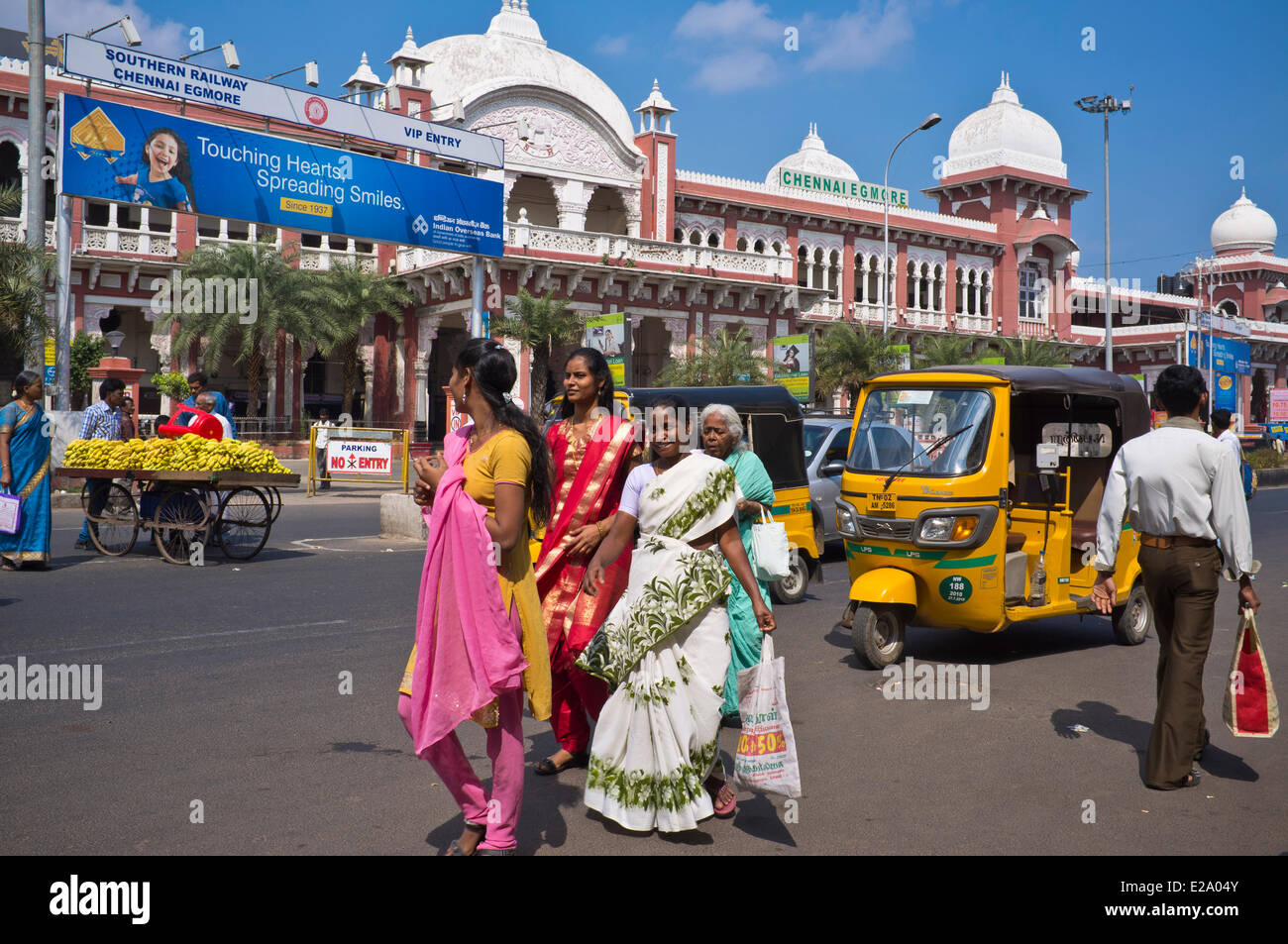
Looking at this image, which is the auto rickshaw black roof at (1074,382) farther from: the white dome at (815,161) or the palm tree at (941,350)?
the white dome at (815,161)

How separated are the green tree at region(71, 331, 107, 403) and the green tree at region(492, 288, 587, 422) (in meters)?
9.29

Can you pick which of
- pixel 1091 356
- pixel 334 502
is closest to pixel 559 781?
pixel 334 502

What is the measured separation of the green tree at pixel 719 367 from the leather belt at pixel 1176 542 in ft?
83.8

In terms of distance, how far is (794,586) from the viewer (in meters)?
9.95

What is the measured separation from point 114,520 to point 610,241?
20892 millimetres

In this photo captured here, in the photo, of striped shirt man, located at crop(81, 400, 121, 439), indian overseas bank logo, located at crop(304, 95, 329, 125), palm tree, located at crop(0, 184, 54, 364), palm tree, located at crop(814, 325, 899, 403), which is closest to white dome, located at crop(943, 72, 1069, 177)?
palm tree, located at crop(814, 325, 899, 403)

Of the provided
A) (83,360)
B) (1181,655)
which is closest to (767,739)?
(1181,655)

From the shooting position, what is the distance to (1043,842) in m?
4.00

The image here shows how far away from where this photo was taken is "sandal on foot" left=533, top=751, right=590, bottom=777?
15.8 feet

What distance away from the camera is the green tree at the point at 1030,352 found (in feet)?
133

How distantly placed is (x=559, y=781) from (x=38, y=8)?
57.4 feet

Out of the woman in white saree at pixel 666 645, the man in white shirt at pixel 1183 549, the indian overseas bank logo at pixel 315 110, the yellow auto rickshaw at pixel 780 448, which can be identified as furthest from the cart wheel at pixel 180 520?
the indian overseas bank logo at pixel 315 110

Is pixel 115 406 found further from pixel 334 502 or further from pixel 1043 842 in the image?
pixel 1043 842

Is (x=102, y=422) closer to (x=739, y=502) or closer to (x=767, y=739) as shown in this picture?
(x=739, y=502)
